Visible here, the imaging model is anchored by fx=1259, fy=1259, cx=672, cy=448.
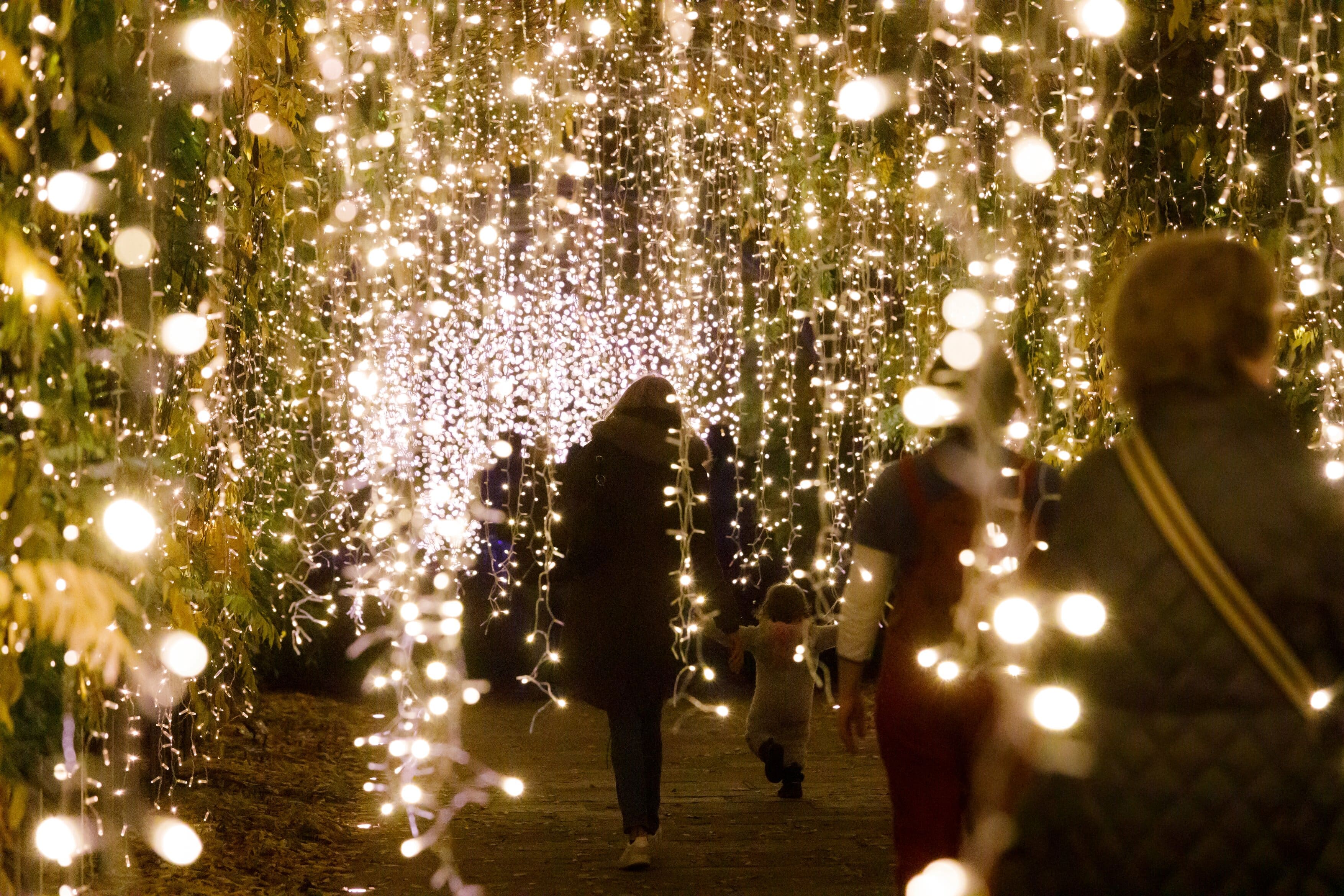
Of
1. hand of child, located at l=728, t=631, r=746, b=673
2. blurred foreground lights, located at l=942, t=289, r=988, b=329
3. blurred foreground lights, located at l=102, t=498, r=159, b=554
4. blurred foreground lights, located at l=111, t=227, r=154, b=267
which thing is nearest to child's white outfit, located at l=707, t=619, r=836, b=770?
hand of child, located at l=728, t=631, r=746, b=673

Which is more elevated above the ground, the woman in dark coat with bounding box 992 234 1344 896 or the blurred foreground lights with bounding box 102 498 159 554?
the blurred foreground lights with bounding box 102 498 159 554

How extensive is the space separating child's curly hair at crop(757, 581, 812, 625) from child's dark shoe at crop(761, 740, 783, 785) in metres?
0.56

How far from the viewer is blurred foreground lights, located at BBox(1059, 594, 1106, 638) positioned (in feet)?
5.88

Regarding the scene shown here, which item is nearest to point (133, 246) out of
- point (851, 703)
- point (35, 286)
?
point (35, 286)

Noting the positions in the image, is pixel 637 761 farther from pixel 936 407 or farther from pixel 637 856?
pixel 936 407

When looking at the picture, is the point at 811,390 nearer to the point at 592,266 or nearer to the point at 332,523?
the point at 592,266

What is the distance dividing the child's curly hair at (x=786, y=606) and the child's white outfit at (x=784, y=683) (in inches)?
1.0

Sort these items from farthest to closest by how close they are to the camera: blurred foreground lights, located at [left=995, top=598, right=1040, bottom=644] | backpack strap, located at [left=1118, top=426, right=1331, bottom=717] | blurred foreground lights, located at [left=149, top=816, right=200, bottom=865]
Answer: blurred foreground lights, located at [left=149, top=816, right=200, bottom=865], blurred foreground lights, located at [left=995, top=598, right=1040, bottom=644], backpack strap, located at [left=1118, top=426, right=1331, bottom=717]

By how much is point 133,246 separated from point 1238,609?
7.52ft

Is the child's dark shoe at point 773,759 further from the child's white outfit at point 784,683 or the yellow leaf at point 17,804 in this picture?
the yellow leaf at point 17,804

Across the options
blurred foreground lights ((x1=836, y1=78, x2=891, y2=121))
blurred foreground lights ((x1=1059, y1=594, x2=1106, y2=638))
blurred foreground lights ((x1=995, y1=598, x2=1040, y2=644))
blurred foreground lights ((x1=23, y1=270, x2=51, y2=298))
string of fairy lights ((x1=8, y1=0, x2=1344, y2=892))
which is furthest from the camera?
blurred foreground lights ((x1=836, y1=78, x2=891, y2=121))

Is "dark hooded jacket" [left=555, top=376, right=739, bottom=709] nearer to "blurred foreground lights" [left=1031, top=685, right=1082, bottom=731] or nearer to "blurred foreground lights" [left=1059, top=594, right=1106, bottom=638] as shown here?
"blurred foreground lights" [left=1031, top=685, right=1082, bottom=731]

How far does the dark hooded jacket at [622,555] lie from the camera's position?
4.46 metres

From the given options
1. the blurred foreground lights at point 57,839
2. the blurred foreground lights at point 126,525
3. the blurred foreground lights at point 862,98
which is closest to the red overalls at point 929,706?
the blurred foreground lights at point 862,98
